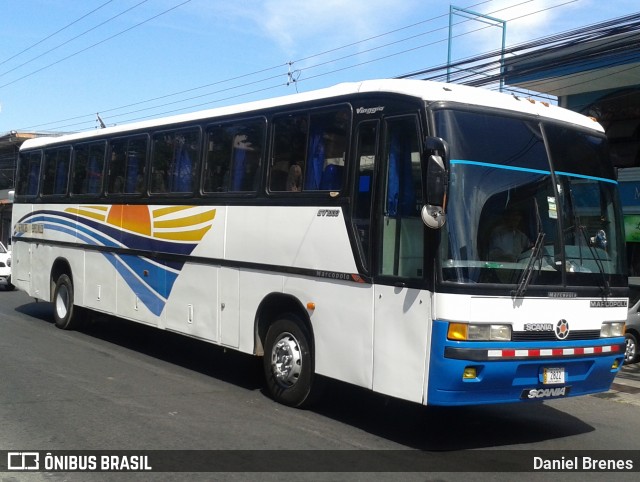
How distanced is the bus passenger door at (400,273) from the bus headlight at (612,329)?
6.53 ft

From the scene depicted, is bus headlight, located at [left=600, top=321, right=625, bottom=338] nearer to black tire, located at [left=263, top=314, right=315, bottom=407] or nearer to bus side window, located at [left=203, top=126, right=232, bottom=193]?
black tire, located at [left=263, top=314, right=315, bottom=407]

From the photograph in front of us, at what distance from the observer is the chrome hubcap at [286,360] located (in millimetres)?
8109

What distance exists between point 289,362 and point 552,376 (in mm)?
2874

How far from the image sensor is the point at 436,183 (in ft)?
20.2

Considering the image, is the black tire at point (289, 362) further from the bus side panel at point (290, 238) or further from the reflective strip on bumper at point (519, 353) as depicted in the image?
the reflective strip on bumper at point (519, 353)

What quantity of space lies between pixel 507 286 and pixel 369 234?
4.68 ft

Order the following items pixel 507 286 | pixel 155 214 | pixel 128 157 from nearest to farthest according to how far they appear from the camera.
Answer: pixel 507 286 → pixel 155 214 → pixel 128 157

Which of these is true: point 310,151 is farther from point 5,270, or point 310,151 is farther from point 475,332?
point 5,270

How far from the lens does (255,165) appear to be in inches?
349

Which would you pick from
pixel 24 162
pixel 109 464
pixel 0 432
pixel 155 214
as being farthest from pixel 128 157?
pixel 109 464

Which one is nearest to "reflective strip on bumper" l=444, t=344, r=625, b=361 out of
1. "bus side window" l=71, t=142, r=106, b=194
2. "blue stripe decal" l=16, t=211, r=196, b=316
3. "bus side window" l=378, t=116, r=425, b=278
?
"bus side window" l=378, t=116, r=425, b=278

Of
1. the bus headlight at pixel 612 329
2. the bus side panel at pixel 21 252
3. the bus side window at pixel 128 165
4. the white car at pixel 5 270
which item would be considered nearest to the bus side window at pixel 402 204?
the bus headlight at pixel 612 329

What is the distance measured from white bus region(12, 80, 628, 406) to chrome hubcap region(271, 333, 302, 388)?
2 centimetres

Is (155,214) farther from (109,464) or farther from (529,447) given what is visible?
(529,447)
